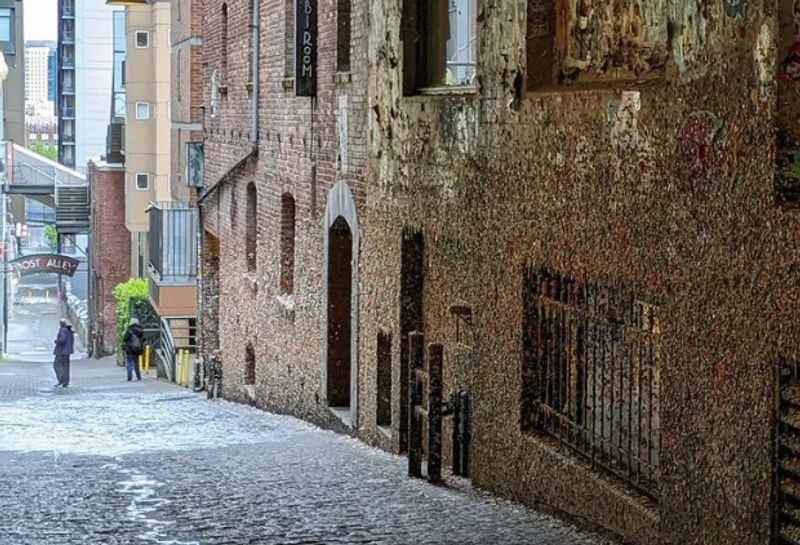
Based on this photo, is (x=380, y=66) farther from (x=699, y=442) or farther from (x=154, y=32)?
(x=154, y=32)

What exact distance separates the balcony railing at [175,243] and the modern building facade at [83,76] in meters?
45.3

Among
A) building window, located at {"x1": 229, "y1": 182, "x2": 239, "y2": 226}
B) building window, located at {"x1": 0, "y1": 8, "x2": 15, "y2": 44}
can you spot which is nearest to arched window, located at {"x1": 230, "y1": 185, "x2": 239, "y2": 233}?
building window, located at {"x1": 229, "y1": 182, "x2": 239, "y2": 226}

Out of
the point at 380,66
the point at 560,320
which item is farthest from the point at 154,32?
the point at 560,320

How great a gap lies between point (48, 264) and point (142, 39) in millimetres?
12876

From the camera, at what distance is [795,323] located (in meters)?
7.12

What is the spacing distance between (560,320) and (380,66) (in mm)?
5082

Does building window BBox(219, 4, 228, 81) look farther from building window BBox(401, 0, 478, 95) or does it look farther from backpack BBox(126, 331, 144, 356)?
building window BBox(401, 0, 478, 95)

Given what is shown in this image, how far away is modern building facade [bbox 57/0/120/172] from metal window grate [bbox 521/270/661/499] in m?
68.6

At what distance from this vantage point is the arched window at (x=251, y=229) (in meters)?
23.1

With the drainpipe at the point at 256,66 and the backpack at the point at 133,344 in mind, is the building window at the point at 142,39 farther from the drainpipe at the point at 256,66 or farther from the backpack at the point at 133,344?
the drainpipe at the point at 256,66

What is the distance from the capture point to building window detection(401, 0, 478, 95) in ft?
44.6

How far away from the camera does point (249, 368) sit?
2366 centimetres

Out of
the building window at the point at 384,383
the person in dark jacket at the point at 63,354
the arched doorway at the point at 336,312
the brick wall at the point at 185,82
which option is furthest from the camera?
the person in dark jacket at the point at 63,354

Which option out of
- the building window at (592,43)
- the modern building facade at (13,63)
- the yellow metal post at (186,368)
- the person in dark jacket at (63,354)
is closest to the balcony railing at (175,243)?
the yellow metal post at (186,368)
